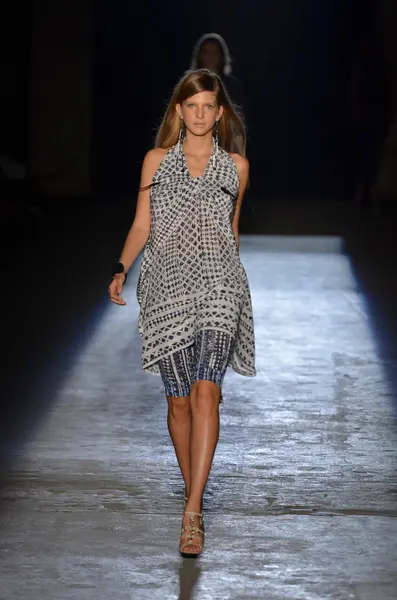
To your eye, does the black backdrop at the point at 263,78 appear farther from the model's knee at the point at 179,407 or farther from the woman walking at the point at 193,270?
the model's knee at the point at 179,407

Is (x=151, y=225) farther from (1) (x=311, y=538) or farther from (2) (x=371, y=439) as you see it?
(2) (x=371, y=439)

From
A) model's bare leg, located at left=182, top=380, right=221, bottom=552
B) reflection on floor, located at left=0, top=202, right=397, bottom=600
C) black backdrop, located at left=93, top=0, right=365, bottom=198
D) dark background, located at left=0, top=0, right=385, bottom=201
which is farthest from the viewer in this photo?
black backdrop, located at left=93, top=0, right=365, bottom=198

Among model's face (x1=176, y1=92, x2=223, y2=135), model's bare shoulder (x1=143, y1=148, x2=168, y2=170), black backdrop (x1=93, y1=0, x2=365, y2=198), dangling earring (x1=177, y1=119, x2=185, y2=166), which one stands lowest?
black backdrop (x1=93, y1=0, x2=365, y2=198)

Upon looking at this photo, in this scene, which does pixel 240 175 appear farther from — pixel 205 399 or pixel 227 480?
pixel 227 480

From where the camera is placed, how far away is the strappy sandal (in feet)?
Result: 11.9

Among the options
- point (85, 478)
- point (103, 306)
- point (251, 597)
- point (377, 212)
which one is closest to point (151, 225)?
point (85, 478)

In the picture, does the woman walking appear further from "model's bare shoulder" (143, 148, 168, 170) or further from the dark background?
the dark background

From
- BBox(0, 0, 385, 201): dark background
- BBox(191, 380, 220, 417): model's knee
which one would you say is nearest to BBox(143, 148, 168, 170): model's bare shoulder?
BBox(191, 380, 220, 417): model's knee

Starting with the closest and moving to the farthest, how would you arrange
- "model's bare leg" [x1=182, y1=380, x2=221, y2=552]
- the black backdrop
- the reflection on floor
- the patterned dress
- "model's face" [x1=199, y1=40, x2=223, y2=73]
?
the reflection on floor → "model's bare leg" [x1=182, y1=380, x2=221, y2=552] → the patterned dress → "model's face" [x1=199, y1=40, x2=223, y2=73] → the black backdrop

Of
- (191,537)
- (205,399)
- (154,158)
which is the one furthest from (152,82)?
(191,537)

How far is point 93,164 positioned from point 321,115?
3.18m

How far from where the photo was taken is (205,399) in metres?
3.80

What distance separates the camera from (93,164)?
1588 centimetres

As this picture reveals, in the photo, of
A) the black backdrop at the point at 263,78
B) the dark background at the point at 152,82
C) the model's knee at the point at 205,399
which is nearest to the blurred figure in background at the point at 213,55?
the model's knee at the point at 205,399
